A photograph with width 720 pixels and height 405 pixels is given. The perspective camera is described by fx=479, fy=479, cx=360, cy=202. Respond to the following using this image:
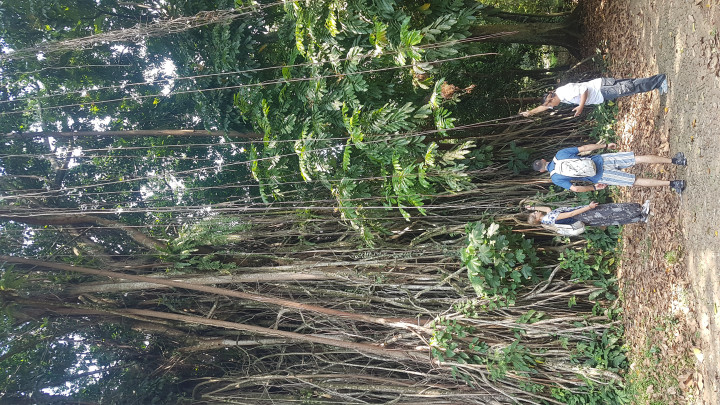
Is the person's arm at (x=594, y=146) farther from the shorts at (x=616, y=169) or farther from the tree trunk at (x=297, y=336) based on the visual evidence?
the tree trunk at (x=297, y=336)

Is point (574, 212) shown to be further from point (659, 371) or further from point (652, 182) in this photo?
point (659, 371)

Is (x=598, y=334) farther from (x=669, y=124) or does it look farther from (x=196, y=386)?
(x=196, y=386)

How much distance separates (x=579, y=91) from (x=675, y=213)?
1.08 m

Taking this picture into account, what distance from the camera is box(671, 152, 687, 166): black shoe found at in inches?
126

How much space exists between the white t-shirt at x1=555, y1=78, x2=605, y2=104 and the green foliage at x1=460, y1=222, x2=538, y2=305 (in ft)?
3.62

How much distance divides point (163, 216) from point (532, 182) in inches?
165

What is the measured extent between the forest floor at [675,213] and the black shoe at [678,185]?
0.04 metres

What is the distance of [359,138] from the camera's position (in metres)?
3.62

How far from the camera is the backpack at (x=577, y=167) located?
3.41 meters

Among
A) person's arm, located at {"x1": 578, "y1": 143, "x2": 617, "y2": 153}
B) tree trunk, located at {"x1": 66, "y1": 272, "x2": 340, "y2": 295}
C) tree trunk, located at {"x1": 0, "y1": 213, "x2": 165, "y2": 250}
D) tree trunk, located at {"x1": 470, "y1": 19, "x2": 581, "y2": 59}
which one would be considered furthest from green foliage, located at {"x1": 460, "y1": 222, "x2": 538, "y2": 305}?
tree trunk, located at {"x1": 0, "y1": 213, "x2": 165, "y2": 250}

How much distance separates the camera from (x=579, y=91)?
→ 11.5 feet

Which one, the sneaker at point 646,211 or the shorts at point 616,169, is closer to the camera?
the shorts at point 616,169

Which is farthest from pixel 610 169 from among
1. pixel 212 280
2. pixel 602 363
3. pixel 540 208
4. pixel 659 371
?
pixel 212 280

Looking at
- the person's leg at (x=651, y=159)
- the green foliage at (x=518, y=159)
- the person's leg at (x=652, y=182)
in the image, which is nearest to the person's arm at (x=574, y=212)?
the person's leg at (x=652, y=182)
